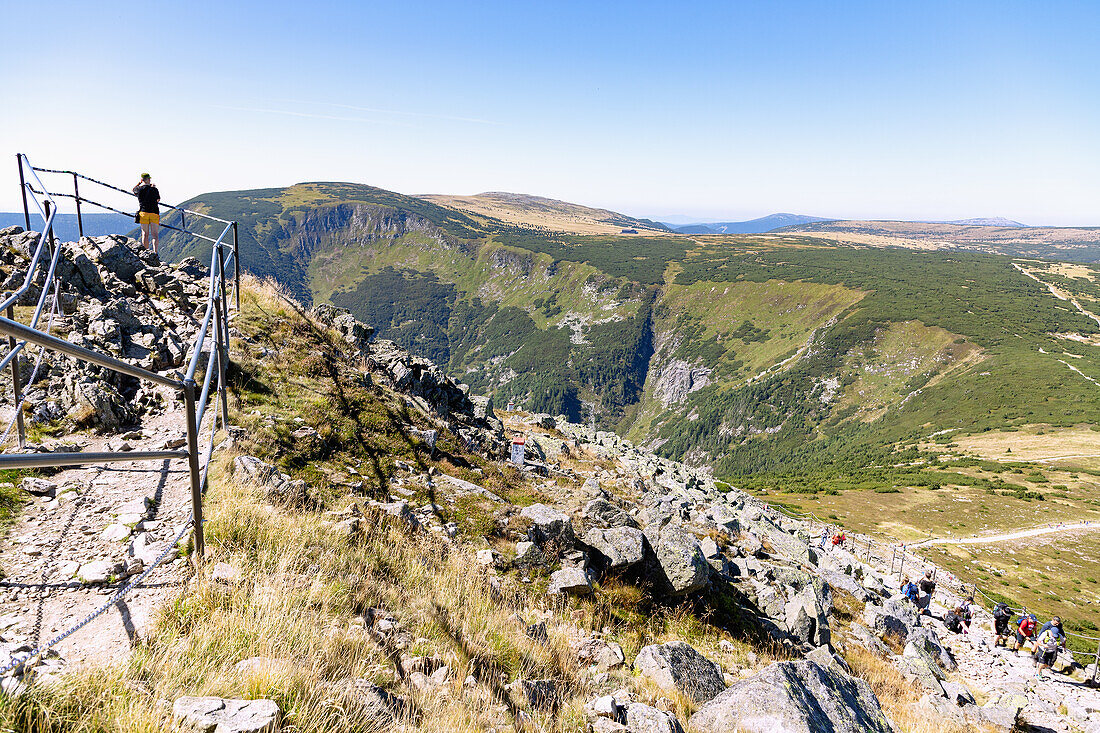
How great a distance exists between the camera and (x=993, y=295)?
16925 centimetres

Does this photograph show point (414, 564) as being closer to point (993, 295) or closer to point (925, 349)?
point (925, 349)

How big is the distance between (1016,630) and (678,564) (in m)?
20.1

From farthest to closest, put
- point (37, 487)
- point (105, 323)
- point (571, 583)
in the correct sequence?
point (105, 323) < point (571, 583) < point (37, 487)

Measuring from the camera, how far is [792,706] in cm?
498

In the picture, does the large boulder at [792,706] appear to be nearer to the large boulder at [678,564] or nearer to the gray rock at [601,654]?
the gray rock at [601,654]

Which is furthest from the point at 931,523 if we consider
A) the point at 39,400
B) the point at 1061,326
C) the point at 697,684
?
the point at 1061,326

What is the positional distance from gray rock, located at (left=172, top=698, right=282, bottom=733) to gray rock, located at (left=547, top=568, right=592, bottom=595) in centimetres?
533

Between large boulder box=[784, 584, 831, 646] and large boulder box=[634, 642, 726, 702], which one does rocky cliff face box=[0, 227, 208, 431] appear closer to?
large boulder box=[634, 642, 726, 702]

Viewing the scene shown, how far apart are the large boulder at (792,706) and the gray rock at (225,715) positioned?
438 centimetres

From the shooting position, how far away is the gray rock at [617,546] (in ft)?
29.4

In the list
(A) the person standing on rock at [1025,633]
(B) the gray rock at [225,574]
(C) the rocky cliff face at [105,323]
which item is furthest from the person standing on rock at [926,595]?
(C) the rocky cliff face at [105,323]

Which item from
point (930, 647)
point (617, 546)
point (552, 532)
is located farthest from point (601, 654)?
point (930, 647)

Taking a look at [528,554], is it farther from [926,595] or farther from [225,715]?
[926,595]

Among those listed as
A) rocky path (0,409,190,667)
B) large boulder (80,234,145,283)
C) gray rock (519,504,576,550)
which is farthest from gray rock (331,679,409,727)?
large boulder (80,234,145,283)
